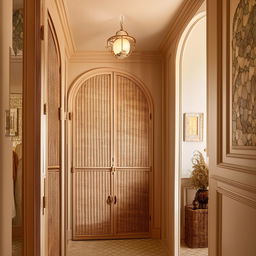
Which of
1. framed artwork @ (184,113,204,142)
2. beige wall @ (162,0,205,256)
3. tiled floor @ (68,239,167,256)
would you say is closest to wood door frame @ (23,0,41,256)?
beige wall @ (162,0,205,256)

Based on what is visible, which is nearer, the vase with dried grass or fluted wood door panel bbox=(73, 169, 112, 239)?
the vase with dried grass

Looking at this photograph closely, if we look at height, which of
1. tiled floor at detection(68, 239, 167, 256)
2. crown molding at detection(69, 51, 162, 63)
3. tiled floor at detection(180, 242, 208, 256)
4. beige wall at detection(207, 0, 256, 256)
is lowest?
tiled floor at detection(68, 239, 167, 256)

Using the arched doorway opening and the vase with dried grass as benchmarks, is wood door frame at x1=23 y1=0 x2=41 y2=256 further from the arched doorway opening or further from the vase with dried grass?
the vase with dried grass

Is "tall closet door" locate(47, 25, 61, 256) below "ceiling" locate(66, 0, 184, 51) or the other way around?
below

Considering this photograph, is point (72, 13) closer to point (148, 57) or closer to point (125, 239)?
point (148, 57)

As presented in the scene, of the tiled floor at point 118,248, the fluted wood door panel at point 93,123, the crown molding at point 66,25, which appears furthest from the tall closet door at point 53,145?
the fluted wood door panel at point 93,123

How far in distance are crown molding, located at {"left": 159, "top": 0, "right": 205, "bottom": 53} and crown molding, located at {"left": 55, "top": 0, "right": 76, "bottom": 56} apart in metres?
1.09

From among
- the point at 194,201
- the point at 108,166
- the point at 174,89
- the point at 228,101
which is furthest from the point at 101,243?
the point at 228,101

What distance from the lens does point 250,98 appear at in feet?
4.45

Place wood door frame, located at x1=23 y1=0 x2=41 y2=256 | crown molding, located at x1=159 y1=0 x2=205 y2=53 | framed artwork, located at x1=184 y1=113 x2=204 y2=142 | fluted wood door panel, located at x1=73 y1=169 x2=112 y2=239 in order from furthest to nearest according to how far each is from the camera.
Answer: fluted wood door panel, located at x1=73 y1=169 x2=112 y2=239 < framed artwork, located at x1=184 y1=113 x2=204 y2=142 < crown molding, located at x1=159 y1=0 x2=205 y2=53 < wood door frame, located at x1=23 y1=0 x2=41 y2=256

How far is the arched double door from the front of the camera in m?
4.17

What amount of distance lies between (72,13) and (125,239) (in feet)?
9.91

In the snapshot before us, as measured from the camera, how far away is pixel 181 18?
2.95 metres

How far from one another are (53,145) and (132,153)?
1926mm
